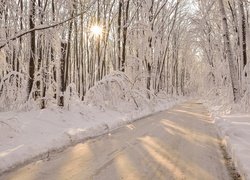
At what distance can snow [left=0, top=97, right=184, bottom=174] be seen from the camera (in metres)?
5.70

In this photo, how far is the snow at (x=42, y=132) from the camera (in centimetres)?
570

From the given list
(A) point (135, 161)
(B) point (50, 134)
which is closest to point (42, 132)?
(B) point (50, 134)

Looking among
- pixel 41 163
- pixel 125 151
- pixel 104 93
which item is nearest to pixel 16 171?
pixel 41 163

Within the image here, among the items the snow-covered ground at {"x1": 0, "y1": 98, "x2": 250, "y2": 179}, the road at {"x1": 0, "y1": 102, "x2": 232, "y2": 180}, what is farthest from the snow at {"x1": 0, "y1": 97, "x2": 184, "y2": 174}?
the road at {"x1": 0, "y1": 102, "x2": 232, "y2": 180}

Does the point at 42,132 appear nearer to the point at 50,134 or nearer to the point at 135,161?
the point at 50,134

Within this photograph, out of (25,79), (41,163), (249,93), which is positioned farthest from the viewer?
(249,93)

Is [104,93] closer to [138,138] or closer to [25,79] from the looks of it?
[25,79]

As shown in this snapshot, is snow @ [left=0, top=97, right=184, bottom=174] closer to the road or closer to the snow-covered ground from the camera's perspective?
the snow-covered ground

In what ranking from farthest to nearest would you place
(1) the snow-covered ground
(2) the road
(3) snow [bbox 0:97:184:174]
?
(3) snow [bbox 0:97:184:174]
(1) the snow-covered ground
(2) the road

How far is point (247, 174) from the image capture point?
4184mm

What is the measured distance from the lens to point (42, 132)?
8.10 meters

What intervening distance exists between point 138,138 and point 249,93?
23.1 ft

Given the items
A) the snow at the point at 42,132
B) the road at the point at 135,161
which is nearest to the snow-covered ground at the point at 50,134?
the snow at the point at 42,132

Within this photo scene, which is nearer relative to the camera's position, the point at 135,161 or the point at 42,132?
the point at 135,161
